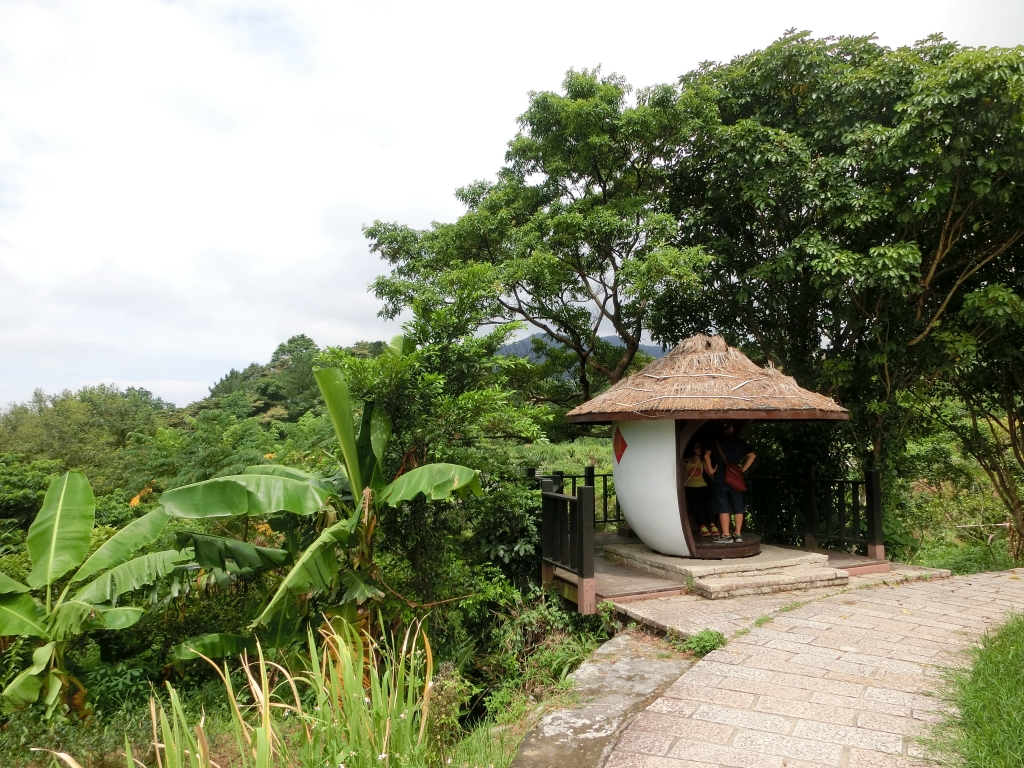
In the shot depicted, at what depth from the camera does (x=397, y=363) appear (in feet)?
19.8

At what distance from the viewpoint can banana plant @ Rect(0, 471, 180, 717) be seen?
504cm

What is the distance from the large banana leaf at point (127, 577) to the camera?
17.8ft

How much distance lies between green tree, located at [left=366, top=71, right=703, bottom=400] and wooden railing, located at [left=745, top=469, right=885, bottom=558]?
9.33 ft

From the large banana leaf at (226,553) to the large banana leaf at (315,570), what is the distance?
1.40ft

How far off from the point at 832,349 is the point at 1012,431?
2.92 meters

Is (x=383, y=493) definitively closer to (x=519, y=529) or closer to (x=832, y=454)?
(x=519, y=529)

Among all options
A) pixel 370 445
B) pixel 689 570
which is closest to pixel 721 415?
pixel 689 570

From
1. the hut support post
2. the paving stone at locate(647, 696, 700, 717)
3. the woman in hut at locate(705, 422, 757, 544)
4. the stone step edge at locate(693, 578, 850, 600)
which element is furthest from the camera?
the hut support post

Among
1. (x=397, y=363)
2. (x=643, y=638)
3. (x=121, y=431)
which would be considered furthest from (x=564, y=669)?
(x=121, y=431)

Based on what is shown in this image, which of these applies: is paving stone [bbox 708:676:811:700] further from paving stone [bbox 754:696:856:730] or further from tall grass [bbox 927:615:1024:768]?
tall grass [bbox 927:615:1024:768]

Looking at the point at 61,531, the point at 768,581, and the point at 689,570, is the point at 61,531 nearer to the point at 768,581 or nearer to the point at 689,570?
the point at 689,570

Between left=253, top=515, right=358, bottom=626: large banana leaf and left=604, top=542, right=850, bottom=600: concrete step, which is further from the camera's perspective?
left=604, top=542, right=850, bottom=600: concrete step

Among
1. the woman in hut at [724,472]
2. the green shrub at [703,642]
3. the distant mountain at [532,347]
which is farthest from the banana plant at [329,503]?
the distant mountain at [532,347]

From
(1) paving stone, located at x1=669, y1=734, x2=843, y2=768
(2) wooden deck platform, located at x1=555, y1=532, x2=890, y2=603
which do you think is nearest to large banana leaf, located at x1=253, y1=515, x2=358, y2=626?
(2) wooden deck platform, located at x1=555, y1=532, x2=890, y2=603
